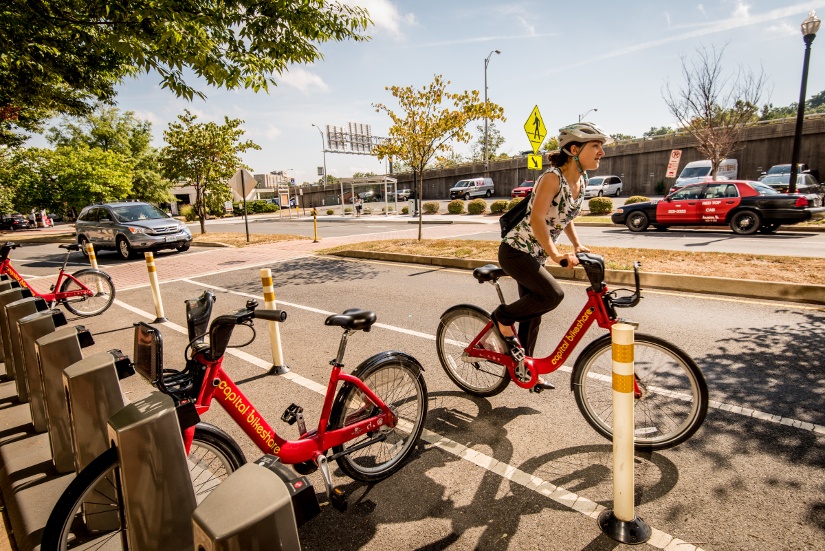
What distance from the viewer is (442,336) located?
4.09 m

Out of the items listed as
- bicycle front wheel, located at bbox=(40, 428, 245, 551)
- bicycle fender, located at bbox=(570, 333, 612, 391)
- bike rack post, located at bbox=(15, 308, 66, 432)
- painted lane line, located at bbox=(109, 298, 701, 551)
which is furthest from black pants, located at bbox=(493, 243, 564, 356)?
bike rack post, located at bbox=(15, 308, 66, 432)

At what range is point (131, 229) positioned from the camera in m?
14.3

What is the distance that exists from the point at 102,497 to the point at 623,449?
8.19 ft

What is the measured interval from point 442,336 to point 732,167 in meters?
31.0

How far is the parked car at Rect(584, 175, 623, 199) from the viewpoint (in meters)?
32.0

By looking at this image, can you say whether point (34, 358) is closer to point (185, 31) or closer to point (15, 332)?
point (15, 332)

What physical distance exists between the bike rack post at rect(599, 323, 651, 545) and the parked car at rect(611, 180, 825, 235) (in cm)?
1465

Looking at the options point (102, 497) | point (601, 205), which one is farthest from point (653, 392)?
point (601, 205)

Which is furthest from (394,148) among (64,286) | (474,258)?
(64,286)

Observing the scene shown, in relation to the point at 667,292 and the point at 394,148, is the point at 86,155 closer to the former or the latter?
the point at 394,148

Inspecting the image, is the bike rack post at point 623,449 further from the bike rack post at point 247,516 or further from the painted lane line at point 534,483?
the bike rack post at point 247,516

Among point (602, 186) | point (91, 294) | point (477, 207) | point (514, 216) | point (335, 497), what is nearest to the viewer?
point (335, 497)

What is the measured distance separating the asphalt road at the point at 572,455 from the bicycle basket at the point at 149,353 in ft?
3.97

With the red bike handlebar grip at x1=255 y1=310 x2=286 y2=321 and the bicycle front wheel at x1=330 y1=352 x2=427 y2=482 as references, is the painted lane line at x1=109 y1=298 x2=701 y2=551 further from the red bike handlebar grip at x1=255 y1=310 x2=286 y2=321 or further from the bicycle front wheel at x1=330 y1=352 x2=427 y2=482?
the red bike handlebar grip at x1=255 y1=310 x2=286 y2=321
